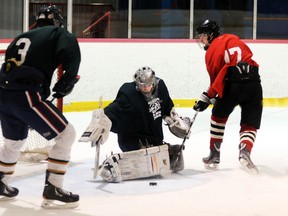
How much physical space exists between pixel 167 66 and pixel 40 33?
15.9 feet

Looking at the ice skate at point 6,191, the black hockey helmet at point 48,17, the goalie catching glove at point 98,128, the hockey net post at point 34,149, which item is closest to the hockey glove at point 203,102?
the goalie catching glove at point 98,128

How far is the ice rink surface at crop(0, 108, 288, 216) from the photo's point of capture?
353 centimetres

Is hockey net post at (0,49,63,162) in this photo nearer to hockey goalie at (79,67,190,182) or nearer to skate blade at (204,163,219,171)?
hockey goalie at (79,67,190,182)

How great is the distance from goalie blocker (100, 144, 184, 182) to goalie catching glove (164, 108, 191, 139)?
0.27 metres

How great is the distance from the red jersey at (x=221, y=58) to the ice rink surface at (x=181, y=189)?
550 millimetres

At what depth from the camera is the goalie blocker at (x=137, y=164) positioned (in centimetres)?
421

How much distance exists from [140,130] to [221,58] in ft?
2.44

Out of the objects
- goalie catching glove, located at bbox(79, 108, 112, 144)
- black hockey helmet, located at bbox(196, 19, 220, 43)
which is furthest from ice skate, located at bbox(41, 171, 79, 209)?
black hockey helmet, located at bbox(196, 19, 220, 43)

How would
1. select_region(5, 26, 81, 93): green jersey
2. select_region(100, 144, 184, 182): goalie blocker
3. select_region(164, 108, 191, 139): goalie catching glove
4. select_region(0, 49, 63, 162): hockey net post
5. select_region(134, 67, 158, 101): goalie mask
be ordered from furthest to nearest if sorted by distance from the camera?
select_region(0, 49, 63, 162): hockey net post
select_region(164, 108, 191, 139): goalie catching glove
select_region(134, 67, 158, 101): goalie mask
select_region(100, 144, 184, 182): goalie blocker
select_region(5, 26, 81, 93): green jersey

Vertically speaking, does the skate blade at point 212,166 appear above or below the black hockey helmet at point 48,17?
below

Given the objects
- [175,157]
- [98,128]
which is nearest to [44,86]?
[98,128]

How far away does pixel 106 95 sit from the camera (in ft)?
26.0

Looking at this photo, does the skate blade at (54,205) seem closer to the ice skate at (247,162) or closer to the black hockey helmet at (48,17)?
the black hockey helmet at (48,17)

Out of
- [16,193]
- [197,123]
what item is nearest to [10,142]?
[16,193]
